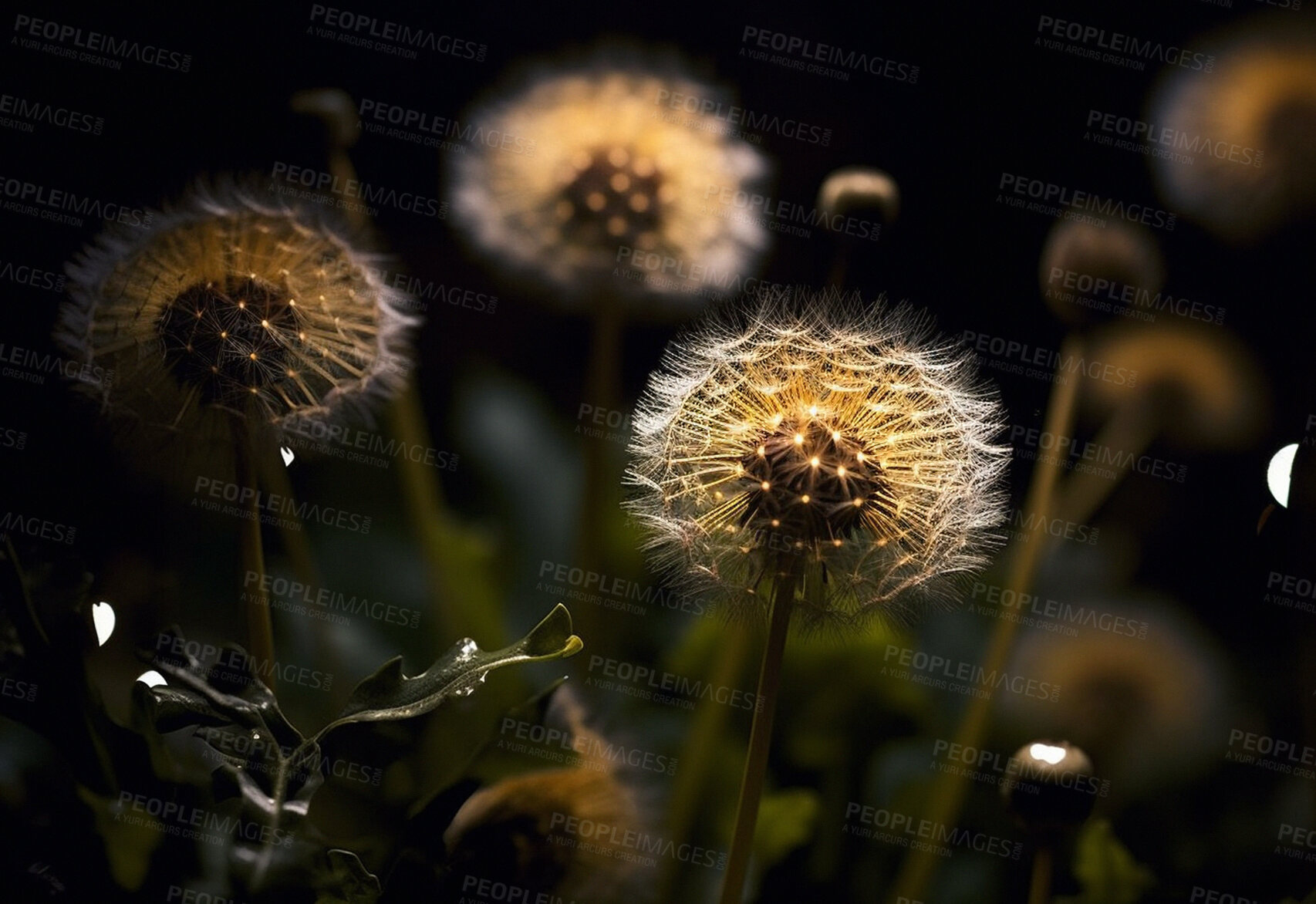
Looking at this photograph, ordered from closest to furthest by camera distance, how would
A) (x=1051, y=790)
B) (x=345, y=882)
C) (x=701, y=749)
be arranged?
(x=345, y=882) < (x=1051, y=790) < (x=701, y=749)

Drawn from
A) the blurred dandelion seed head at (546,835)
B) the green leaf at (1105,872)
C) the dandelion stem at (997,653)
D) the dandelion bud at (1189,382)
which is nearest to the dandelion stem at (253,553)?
the blurred dandelion seed head at (546,835)

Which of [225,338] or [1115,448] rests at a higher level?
[1115,448]

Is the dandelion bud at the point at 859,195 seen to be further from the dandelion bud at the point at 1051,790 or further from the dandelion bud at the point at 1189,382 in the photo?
the dandelion bud at the point at 1051,790

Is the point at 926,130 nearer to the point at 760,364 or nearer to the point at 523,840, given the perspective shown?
the point at 760,364

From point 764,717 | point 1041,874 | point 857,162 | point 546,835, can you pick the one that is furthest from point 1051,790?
point 857,162

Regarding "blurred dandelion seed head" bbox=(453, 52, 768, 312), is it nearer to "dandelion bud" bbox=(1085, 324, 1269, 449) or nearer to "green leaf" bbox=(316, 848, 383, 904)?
"dandelion bud" bbox=(1085, 324, 1269, 449)

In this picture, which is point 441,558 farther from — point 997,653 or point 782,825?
→ point 997,653
